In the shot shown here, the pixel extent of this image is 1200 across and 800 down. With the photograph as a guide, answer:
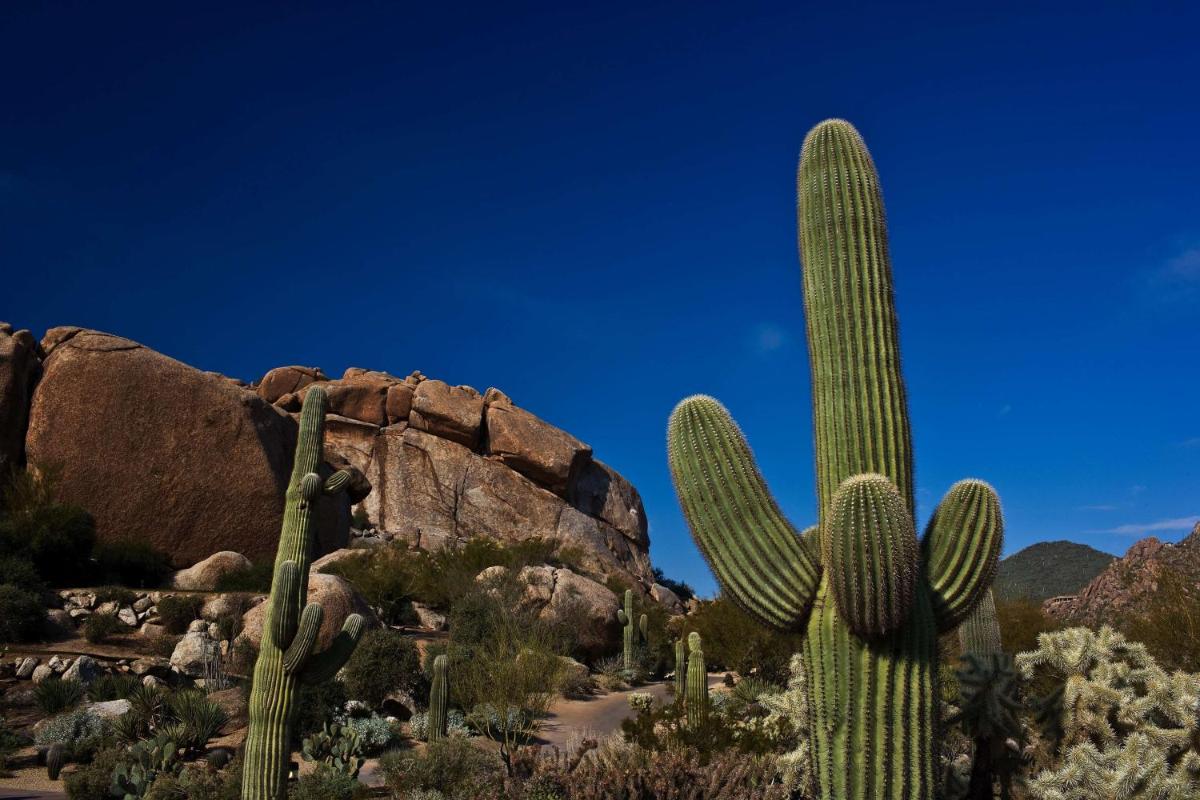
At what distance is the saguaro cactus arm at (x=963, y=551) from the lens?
3859mm

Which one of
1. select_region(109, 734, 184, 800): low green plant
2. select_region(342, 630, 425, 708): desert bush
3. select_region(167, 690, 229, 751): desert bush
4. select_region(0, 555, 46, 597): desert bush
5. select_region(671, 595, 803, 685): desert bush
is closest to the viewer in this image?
select_region(109, 734, 184, 800): low green plant

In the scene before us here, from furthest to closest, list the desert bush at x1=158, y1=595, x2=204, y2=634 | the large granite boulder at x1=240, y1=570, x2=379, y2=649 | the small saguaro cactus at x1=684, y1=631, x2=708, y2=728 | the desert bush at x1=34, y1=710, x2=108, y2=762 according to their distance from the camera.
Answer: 1. the desert bush at x1=158, y1=595, x2=204, y2=634
2. the large granite boulder at x1=240, y1=570, x2=379, y2=649
3. the desert bush at x1=34, y1=710, x2=108, y2=762
4. the small saguaro cactus at x1=684, y1=631, x2=708, y2=728

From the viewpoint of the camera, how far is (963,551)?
3.90 m

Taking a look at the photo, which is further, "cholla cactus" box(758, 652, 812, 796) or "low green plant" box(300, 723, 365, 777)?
"low green plant" box(300, 723, 365, 777)

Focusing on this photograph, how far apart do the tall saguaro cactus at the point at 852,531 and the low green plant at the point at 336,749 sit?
8.11m

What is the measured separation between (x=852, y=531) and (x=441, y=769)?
23.8 ft

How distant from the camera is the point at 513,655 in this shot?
16453mm

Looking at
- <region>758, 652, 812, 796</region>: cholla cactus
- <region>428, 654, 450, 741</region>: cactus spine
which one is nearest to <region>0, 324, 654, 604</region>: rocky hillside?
<region>428, 654, 450, 741</region>: cactus spine

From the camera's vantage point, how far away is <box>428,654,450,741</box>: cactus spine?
39.1 ft

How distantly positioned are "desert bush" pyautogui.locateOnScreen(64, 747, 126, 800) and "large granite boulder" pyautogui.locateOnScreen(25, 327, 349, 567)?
1300cm

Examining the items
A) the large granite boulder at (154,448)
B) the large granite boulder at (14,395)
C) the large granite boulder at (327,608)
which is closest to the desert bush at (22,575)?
the large granite boulder at (327,608)

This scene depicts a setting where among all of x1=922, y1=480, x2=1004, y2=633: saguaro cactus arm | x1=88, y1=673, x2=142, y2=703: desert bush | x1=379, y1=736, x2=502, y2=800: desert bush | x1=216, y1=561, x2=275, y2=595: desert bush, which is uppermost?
x1=216, y1=561, x2=275, y2=595: desert bush

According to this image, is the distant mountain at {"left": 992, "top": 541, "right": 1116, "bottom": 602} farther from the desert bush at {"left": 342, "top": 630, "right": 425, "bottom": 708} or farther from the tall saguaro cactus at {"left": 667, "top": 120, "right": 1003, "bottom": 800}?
the tall saguaro cactus at {"left": 667, "top": 120, "right": 1003, "bottom": 800}

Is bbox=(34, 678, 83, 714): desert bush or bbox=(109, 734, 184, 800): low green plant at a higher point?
Result: bbox=(34, 678, 83, 714): desert bush
